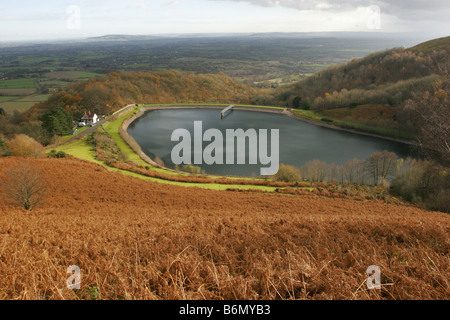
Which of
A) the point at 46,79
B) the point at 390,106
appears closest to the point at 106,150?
the point at 390,106

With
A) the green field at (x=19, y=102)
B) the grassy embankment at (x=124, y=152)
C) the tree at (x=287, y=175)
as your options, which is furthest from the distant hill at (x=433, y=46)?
the green field at (x=19, y=102)

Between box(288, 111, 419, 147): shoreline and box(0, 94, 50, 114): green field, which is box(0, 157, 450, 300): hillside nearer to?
box(288, 111, 419, 147): shoreline

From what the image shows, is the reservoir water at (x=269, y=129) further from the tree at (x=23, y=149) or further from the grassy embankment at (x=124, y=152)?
the tree at (x=23, y=149)

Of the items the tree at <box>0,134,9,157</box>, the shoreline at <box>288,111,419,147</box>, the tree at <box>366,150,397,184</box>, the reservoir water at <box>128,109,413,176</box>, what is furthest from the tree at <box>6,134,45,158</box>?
the shoreline at <box>288,111,419,147</box>

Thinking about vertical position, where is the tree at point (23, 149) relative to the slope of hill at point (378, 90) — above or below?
below

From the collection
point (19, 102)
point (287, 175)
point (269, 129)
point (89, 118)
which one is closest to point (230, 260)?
point (287, 175)
